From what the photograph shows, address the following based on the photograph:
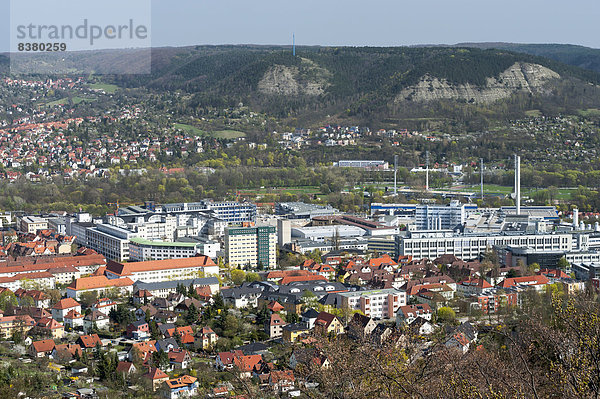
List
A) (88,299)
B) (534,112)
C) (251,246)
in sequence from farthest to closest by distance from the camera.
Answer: (534,112), (251,246), (88,299)

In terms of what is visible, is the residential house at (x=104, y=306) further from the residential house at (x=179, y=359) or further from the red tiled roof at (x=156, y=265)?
the residential house at (x=179, y=359)

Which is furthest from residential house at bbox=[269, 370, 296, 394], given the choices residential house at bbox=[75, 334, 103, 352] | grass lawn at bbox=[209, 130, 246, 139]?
grass lawn at bbox=[209, 130, 246, 139]

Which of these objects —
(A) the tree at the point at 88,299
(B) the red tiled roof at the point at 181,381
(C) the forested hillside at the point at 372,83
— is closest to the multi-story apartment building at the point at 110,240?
(A) the tree at the point at 88,299

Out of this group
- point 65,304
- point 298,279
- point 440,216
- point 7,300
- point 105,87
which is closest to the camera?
point 65,304

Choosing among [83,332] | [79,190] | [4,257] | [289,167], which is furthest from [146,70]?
[83,332]

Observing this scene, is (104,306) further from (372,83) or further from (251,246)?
(372,83)

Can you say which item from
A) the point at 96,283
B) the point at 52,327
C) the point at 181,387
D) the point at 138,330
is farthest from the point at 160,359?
the point at 96,283

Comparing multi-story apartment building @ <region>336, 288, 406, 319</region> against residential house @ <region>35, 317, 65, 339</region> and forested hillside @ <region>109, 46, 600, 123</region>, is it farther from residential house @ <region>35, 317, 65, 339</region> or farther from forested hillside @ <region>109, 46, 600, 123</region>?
forested hillside @ <region>109, 46, 600, 123</region>
